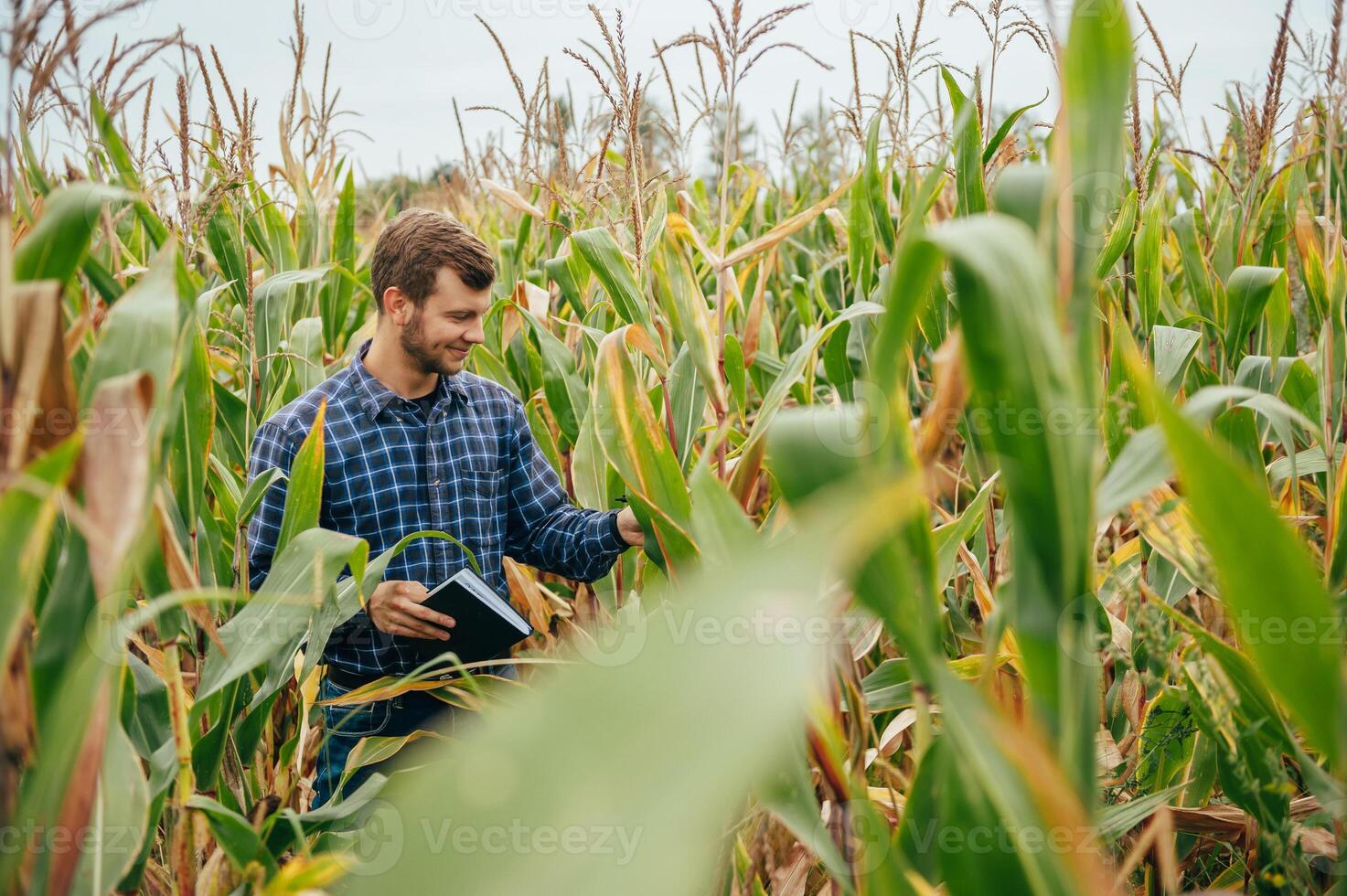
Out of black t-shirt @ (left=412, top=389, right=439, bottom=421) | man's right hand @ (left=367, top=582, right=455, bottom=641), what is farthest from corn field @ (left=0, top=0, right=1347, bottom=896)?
black t-shirt @ (left=412, top=389, right=439, bottom=421)

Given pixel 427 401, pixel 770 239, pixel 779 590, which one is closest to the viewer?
pixel 779 590

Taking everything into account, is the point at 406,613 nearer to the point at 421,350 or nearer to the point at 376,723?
the point at 376,723

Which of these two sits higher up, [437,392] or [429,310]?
[429,310]

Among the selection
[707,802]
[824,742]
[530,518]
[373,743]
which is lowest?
[373,743]

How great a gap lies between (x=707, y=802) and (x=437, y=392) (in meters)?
1.44

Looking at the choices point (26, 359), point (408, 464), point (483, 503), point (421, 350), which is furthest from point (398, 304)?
point (26, 359)

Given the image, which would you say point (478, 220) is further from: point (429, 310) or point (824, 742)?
point (824, 742)

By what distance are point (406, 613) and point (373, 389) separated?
0.46 metres

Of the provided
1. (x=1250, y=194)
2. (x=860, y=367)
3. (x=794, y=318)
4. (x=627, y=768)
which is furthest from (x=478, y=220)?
(x=627, y=768)

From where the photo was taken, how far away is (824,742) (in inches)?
25.4

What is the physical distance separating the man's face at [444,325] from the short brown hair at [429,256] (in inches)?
0.6

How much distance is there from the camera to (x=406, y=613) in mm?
1365

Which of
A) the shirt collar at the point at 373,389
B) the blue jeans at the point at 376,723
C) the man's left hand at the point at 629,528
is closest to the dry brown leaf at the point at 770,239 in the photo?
the man's left hand at the point at 629,528

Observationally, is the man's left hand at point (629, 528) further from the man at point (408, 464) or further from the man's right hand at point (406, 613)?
the man's right hand at point (406, 613)
